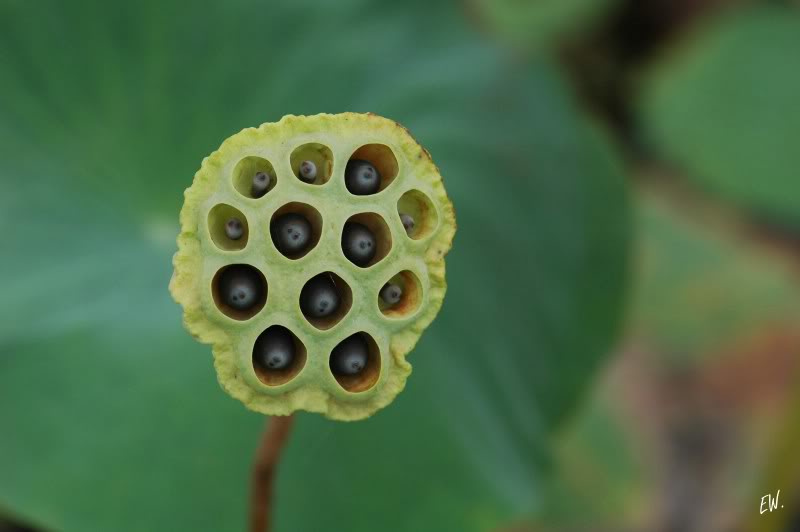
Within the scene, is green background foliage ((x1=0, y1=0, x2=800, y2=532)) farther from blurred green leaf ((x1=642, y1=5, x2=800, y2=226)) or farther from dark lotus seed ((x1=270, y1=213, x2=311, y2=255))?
blurred green leaf ((x1=642, y1=5, x2=800, y2=226))

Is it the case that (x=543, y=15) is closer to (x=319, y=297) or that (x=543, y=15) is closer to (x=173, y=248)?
(x=173, y=248)

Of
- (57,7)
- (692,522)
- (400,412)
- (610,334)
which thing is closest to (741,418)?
(692,522)

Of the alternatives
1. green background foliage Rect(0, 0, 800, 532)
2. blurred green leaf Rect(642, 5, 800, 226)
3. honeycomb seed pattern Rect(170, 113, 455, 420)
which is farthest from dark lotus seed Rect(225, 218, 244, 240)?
blurred green leaf Rect(642, 5, 800, 226)

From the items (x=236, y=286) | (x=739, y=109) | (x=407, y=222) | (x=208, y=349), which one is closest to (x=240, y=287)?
(x=236, y=286)

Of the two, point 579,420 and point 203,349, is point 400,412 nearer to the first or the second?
point 203,349

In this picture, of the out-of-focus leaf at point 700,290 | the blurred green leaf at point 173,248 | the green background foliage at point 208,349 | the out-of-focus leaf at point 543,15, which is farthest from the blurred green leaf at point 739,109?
the blurred green leaf at point 173,248

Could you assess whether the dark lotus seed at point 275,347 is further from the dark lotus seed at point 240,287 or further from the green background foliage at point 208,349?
the green background foliage at point 208,349
